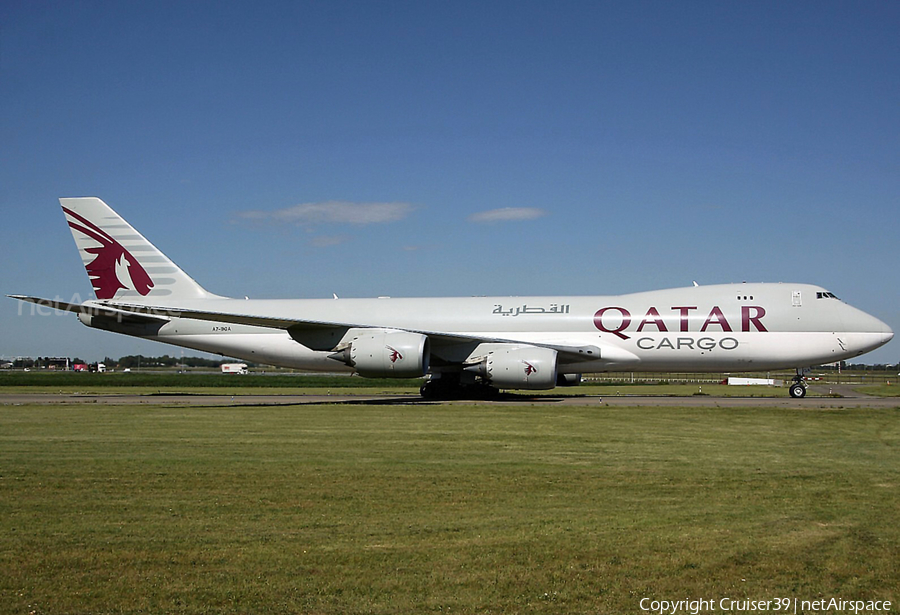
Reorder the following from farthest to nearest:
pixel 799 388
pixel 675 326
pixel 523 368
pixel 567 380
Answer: pixel 567 380 < pixel 799 388 < pixel 675 326 < pixel 523 368

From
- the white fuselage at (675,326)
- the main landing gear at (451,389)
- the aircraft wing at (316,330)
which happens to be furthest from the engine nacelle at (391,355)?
the main landing gear at (451,389)

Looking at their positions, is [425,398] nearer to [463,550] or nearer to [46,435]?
[46,435]

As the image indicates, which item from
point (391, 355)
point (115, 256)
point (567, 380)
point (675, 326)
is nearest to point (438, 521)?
point (391, 355)

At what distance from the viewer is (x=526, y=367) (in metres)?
26.3

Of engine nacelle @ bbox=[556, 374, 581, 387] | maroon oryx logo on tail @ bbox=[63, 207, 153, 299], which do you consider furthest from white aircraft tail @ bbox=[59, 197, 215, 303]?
engine nacelle @ bbox=[556, 374, 581, 387]

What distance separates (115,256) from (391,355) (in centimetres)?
1369

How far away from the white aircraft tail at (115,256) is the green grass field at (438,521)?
17.8 metres

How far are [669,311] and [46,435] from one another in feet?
67.7

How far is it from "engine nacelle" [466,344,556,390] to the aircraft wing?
1139 mm

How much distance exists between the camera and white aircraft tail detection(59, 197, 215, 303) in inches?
1255

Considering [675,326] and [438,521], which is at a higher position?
[675,326]

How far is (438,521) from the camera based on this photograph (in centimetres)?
811

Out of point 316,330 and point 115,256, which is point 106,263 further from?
point 316,330

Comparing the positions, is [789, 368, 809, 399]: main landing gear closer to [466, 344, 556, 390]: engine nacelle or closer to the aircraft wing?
the aircraft wing
